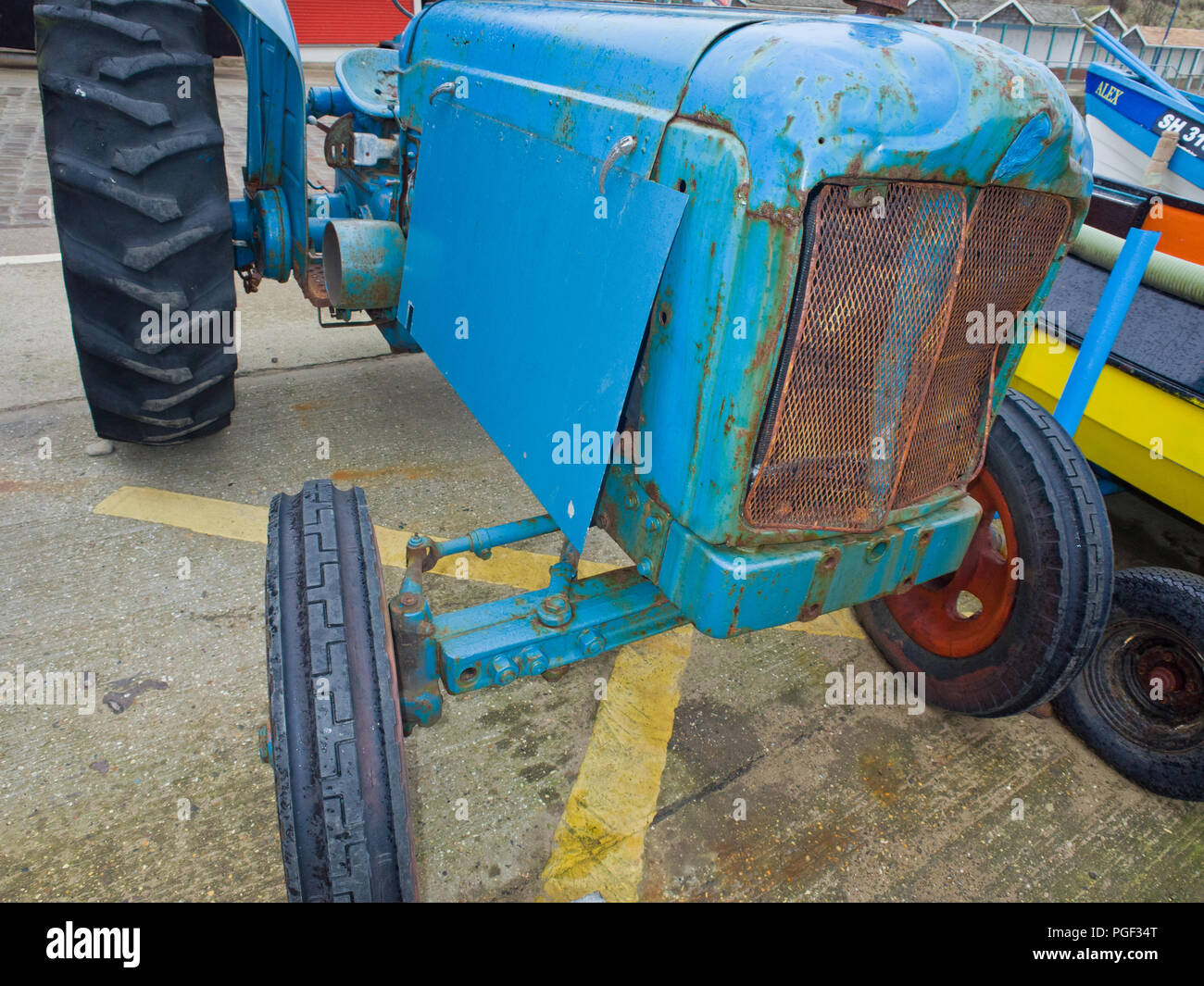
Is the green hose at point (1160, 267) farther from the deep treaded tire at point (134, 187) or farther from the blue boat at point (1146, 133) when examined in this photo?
the deep treaded tire at point (134, 187)

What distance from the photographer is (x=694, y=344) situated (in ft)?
4.50

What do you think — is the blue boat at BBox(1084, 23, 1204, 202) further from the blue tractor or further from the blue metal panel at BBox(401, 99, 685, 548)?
the blue metal panel at BBox(401, 99, 685, 548)

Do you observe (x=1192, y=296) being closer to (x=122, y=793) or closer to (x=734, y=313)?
(x=734, y=313)

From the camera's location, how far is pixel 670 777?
2172mm

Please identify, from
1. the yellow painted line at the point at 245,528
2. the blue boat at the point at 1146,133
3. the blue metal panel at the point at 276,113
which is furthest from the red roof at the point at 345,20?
the yellow painted line at the point at 245,528

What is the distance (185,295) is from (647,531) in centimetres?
198

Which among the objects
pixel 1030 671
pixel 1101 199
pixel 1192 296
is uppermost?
pixel 1101 199

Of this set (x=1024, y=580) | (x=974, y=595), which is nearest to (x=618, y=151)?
(x=1024, y=580)

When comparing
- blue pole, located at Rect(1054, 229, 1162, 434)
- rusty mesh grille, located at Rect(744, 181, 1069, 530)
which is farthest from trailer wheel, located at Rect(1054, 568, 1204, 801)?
rusty mesh grille, located at Rect(744, 181, 1069, 530)

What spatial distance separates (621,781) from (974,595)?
1172mm

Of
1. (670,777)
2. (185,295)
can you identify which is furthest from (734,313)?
(185,295)

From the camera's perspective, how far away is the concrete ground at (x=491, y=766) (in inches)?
74.6

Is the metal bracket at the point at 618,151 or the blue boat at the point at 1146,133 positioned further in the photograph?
the blue boat at the point at 1146,133

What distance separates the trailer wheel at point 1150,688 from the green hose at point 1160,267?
1367 mm
